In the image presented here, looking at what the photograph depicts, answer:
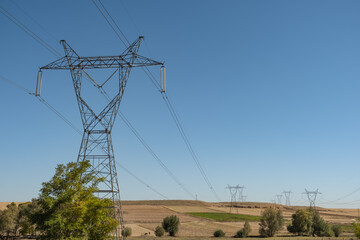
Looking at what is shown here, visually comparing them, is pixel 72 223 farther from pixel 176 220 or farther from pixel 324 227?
pixel 324 227

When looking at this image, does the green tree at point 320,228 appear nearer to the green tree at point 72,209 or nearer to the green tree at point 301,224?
the green tree at point 301,224

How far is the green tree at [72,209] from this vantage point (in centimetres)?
2630

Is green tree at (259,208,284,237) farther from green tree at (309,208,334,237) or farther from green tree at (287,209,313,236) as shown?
green tree at (309,208,334,237)

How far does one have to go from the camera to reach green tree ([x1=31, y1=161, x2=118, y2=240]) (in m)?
26.3

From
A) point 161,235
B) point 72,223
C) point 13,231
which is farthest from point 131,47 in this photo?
point 13,231

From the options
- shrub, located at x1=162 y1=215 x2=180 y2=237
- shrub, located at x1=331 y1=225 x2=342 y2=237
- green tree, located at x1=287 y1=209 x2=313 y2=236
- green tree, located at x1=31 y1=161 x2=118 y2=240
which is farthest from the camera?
shrub, located at x1=331 y1=225 x2=342 y2=237

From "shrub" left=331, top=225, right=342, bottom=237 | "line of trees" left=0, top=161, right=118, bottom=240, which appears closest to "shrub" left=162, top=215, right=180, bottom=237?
"shrub" left=331, top=225, right=342, bottom=237

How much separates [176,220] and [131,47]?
182 ft

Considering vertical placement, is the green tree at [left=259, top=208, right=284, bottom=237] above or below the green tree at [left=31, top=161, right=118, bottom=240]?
below

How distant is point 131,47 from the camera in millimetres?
34938

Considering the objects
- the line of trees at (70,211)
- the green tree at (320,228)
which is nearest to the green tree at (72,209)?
the line of trees at (70,211)

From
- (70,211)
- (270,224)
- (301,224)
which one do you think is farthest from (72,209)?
(301,224)

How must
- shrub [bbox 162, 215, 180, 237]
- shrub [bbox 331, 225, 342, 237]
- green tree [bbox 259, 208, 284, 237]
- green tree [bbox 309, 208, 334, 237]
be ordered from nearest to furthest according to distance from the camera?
shrub [bbox 162, 215, 180, 237] < green tree [bbox 259, 208, 284, 237] < green tree [bbox 309, 208, 334, 237] < shrub [bbox 331, 225, 342, 237]

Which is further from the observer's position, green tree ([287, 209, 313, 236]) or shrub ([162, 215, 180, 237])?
green tree ([287, 209, 313, 236])
